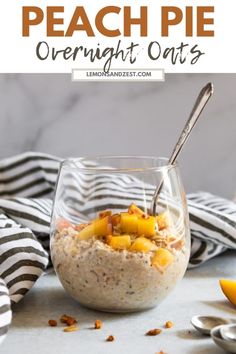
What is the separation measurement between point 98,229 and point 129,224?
0.13 ft

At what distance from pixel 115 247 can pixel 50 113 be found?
0.59m

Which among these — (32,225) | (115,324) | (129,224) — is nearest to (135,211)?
(129,224)

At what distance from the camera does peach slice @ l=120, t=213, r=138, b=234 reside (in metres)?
0.90

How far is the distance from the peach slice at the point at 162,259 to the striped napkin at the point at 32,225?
94 mm

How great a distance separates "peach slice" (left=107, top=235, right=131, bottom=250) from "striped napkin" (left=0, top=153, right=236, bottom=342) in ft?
0.19

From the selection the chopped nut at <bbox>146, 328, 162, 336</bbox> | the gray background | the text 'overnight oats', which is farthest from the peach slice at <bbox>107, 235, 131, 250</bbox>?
the gray background

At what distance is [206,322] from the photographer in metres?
0.89

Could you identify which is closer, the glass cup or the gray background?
the glass cup

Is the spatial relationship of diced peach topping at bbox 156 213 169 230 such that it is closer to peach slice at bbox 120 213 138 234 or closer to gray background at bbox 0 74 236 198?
peach slice at bbox 120 213 138 234

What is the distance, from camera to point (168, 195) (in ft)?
3.07

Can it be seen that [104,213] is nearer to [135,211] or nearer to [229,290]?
[135,211]

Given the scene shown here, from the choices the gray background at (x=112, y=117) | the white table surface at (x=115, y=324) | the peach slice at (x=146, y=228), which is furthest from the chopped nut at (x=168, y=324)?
the gray background at (x=112, y=117)

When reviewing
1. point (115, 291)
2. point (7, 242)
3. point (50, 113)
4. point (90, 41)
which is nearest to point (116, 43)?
point (90, 41)

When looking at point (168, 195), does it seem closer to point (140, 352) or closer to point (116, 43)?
point (140, 352)
